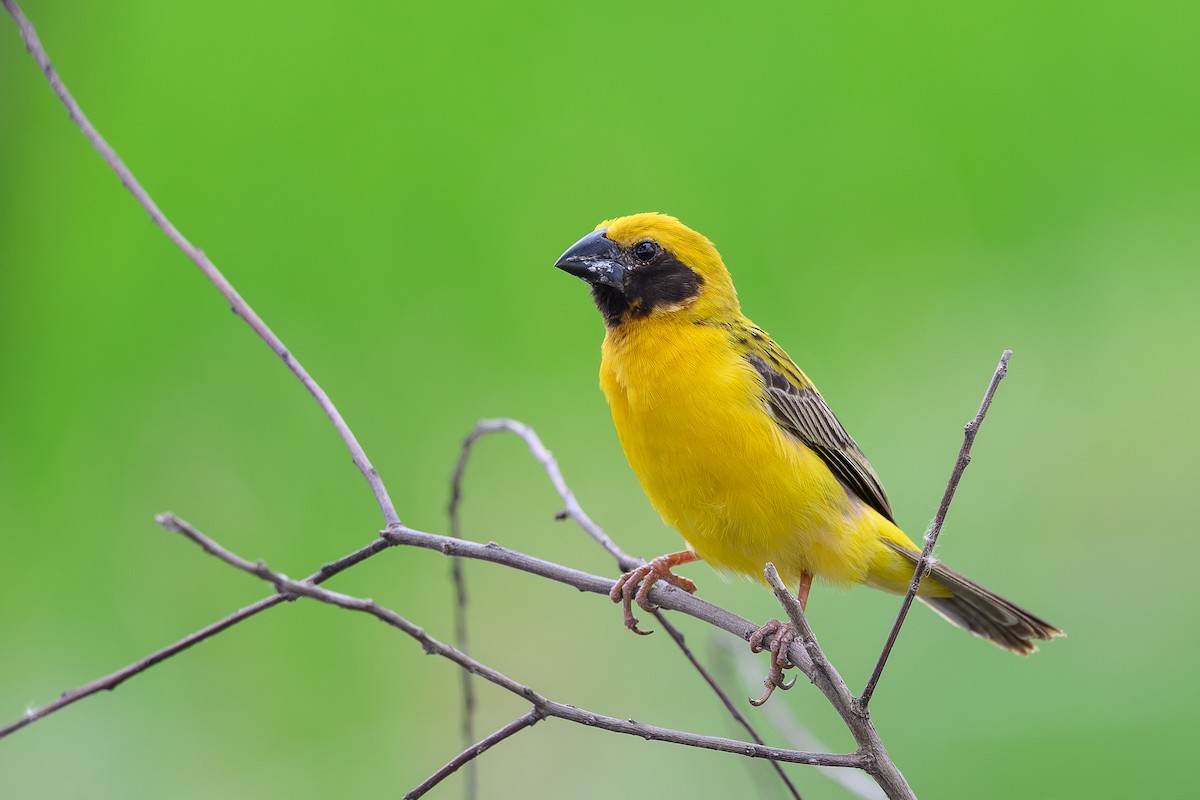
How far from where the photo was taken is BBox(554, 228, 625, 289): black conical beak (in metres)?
3.37

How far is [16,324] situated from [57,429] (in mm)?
430

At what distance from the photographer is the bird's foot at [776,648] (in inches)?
103

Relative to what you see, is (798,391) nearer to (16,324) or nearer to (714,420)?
(714,420)

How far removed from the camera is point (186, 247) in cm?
202

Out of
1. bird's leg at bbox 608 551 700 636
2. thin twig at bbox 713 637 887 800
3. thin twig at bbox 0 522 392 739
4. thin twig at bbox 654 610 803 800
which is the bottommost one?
thin twig at bbox 713 637 887 800

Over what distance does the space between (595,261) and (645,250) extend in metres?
0.17

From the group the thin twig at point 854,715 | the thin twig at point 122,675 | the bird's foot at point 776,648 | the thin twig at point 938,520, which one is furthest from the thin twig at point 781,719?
the thin twig at point 122,675

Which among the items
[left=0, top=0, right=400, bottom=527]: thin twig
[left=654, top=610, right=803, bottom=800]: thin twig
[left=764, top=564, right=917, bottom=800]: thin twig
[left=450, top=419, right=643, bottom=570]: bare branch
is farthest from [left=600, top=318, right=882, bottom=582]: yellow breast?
[left=764, top=564, right=917, bottom=800]: thin twig

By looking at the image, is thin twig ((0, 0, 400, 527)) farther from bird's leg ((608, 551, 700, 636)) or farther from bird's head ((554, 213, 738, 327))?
bird's head ((554, 213, 738, 327))

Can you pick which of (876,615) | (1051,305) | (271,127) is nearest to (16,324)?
(271,127)

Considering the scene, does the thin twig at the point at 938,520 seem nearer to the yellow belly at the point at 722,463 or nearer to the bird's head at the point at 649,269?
the yellow belly at the point at 722,463

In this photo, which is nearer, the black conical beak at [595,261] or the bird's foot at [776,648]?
the bird's foot at [776,648]

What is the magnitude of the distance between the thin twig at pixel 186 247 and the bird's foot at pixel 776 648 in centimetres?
97

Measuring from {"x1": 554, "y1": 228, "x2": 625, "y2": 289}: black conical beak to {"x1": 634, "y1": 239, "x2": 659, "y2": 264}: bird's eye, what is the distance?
6 centimetres
